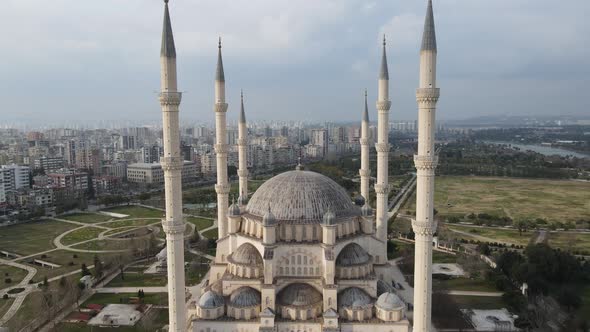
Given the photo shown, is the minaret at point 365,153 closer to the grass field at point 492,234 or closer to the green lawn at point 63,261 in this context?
the grass field at point 492,234

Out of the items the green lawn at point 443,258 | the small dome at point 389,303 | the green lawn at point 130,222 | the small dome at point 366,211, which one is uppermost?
the small dome at point 366,211

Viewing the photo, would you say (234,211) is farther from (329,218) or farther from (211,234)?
(211,234)

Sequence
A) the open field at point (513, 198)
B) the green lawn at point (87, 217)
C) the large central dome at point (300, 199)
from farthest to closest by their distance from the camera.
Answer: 1. the open field at point (513, 198)
2. the green lawn at point (87, 217)
3. the large central dome at point (300, 199)

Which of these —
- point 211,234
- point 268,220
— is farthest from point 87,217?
point 268,220

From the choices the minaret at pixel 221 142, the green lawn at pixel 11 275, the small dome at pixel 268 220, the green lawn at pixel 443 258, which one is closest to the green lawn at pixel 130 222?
the green lawn at pixel 11 275

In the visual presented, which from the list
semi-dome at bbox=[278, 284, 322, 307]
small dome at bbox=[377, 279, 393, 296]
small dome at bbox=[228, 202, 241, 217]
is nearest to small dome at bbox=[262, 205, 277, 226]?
small dome at bbox=[228, 202, 241, 217]

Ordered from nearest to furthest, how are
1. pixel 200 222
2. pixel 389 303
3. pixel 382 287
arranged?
1. pixel 389 303
2. pixel 382 287
3. pixel 200 222

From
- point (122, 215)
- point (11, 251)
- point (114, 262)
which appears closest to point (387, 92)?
point (114, 262)
